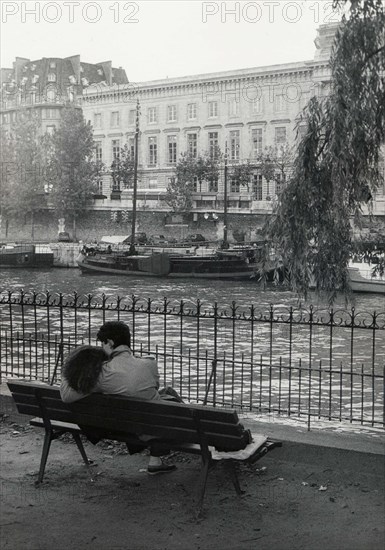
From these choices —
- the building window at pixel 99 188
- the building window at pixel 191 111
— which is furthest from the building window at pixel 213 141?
the building window at pixel 99 188

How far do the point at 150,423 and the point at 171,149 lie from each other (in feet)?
200

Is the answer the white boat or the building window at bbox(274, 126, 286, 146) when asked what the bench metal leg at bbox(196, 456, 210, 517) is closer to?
the white boat

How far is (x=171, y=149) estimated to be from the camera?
6512 centimetres

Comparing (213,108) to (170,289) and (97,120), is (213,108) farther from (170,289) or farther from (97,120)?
(170,289)

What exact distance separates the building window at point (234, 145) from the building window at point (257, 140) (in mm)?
1413

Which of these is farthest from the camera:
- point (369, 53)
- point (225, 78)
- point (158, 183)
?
point (158, 183)

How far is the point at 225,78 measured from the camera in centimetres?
5934

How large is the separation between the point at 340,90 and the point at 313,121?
0.43 meters

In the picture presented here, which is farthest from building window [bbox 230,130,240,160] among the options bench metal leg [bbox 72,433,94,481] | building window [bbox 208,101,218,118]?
bench metal leg [bbox 72,433,94,481]

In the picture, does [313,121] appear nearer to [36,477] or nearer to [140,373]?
[140,373]

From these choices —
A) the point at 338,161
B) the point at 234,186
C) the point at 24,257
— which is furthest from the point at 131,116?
the point at 338,161

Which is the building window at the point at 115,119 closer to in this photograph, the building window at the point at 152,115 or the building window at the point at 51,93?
the building window at the point at 152,115

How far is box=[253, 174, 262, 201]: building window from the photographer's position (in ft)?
183

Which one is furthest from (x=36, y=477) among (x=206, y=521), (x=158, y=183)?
(x=158, y=183)
